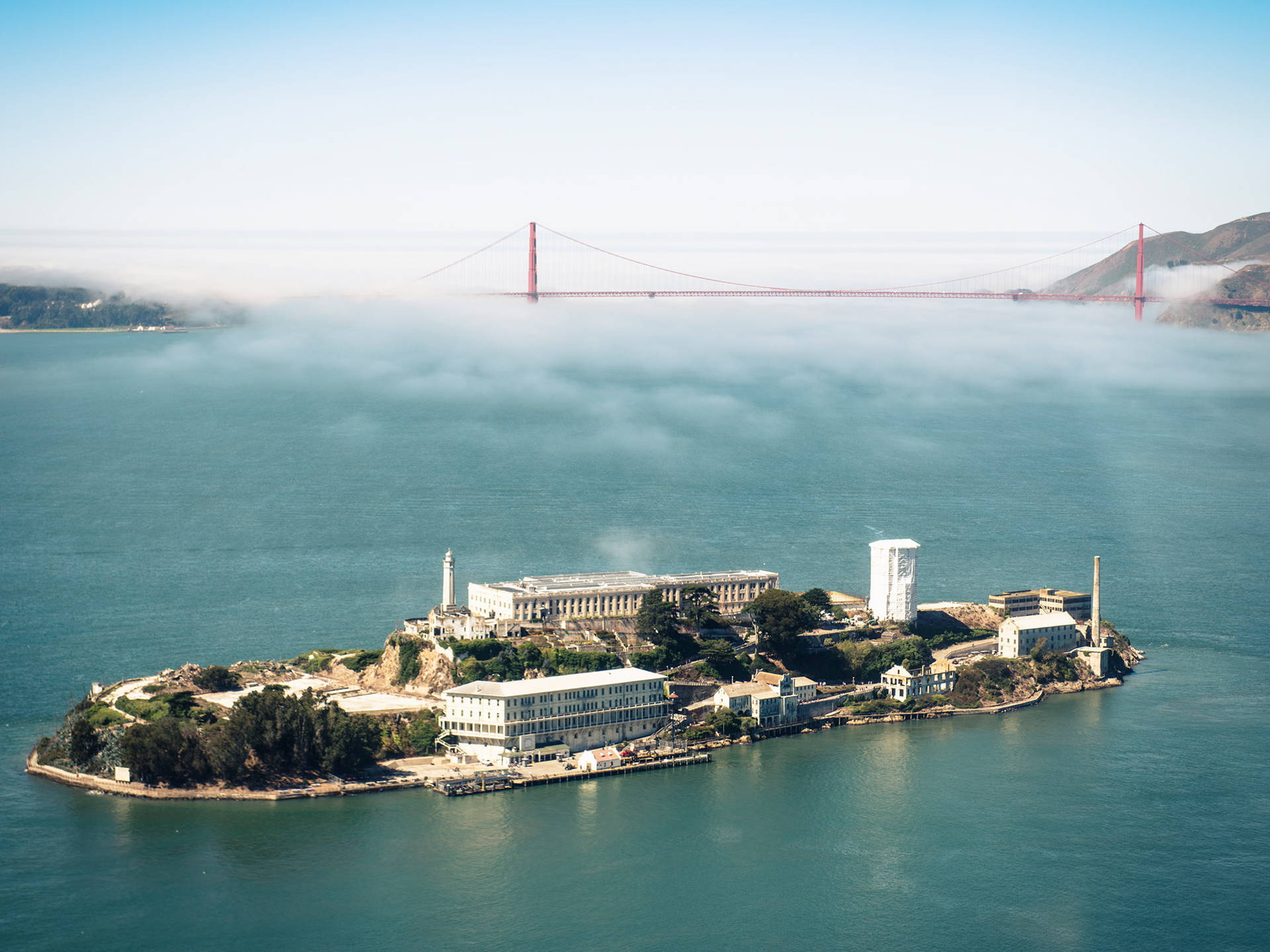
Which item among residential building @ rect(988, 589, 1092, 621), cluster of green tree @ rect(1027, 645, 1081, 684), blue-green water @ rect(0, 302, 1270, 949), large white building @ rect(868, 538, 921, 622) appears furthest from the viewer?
residential building @ rect(988, 589, 1092, 621)

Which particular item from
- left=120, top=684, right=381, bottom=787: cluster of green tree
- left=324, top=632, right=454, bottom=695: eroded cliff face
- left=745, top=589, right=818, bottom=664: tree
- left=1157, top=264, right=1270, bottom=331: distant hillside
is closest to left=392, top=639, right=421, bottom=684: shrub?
left=324, top=632, right=454, bottom=695: eroded cliff face

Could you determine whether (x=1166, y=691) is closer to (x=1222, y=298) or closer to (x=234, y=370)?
(x=1222, y=298)

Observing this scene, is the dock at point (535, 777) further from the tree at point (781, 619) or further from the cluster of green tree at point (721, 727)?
the tree at point (781, 619)

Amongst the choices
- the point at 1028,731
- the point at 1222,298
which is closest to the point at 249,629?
the point at 1028,731

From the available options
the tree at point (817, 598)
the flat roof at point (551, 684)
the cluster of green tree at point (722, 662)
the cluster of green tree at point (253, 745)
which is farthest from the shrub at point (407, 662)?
the tree at point (817, 598)

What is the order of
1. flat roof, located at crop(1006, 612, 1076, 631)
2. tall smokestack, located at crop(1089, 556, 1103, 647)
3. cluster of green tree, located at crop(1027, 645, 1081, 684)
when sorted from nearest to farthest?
cluster of green tree, located at crop(1027, 645, 1081, 684)
flat roof, located at crop(1006, 612, 1076, 631)
tall smokestack, located at crop(1089, 556, 1103, 647)

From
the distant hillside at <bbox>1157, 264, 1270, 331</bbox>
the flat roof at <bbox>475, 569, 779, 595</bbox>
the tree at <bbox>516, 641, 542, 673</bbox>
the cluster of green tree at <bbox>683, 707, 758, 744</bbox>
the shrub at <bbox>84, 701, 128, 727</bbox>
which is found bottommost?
the cluster of green tree at <bbox>683, 707, 758, 744</bbox>

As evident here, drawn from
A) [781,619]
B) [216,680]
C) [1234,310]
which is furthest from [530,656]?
[1234,310]

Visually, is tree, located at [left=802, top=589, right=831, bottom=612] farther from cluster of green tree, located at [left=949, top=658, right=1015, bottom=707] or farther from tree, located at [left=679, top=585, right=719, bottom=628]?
cluster of green tree, located at [left=949, top=658, right=1015, bottom=707]
